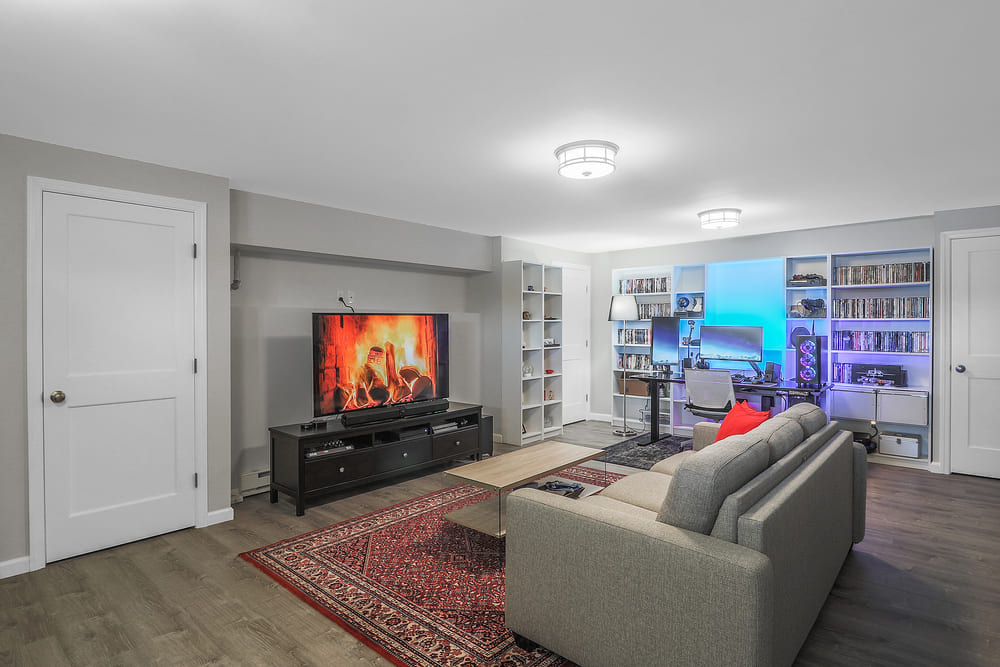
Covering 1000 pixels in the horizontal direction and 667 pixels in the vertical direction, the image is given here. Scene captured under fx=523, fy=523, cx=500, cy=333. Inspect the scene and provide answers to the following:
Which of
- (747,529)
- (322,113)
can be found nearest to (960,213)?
(747,529)

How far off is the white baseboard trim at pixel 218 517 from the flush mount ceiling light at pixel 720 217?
A: 447 cm

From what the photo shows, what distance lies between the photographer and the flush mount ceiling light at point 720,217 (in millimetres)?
4578

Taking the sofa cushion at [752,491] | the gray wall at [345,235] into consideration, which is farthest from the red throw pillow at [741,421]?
the gray wall at [345,235]

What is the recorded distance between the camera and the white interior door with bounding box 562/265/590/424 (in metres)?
6.79

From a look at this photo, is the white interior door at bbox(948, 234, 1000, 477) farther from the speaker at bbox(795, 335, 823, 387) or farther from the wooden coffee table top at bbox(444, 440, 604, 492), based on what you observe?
the wooden coffee table top at bbox(444, 440, 604, 492)

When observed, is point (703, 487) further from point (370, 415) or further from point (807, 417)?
point (370, 415)

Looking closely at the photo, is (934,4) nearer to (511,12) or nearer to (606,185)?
(511,12)

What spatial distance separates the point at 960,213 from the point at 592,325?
3.94 metres

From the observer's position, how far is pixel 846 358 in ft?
17.7

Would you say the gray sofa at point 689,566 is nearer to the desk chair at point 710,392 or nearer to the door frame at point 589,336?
the desk chair at point 710,392

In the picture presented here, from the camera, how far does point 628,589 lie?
177 cm

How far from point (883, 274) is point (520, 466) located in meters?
4.20

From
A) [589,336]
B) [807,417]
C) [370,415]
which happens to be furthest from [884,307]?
[370,415]

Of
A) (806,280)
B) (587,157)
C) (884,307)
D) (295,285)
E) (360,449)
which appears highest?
(587,157)
